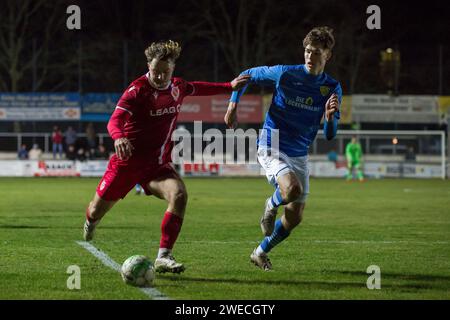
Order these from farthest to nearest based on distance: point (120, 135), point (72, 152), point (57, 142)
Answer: point (57, 142)
point (72, 152)
point (120, 135)

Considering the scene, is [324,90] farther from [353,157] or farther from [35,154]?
[35,154]

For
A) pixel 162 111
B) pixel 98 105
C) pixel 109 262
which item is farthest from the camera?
pixel 98 105

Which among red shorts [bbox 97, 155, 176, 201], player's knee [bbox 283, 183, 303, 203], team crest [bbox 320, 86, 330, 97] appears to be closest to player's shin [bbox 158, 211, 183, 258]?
red shorts [bbox 97, 155, 176, 201]

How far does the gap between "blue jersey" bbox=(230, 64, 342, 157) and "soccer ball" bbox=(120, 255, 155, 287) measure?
7.11 ft

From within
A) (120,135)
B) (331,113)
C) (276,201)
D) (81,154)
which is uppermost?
(331,113)

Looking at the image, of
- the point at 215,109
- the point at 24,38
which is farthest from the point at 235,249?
the point at 24,38

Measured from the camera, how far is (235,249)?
1095cm

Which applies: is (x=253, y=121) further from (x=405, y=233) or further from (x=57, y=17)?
(x=405, y=233)

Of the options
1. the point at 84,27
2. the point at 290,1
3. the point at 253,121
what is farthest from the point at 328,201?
the point at 84,27

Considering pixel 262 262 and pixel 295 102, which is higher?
pixel 295 102

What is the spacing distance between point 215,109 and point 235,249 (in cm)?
2927

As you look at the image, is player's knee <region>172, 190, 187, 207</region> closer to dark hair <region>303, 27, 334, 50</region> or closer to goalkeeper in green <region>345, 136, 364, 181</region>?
dark hair <region>303, 27, 334, 50</region>

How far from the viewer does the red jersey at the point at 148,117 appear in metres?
8.48

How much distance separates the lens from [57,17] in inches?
1735
